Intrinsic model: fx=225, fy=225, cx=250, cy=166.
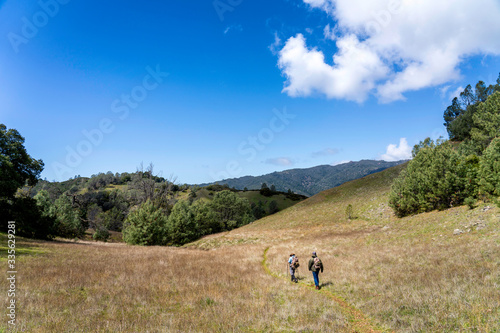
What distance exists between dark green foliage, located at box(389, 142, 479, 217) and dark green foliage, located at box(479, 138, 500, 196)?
5979mm

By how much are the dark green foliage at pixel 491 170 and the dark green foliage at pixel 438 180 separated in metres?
5.98

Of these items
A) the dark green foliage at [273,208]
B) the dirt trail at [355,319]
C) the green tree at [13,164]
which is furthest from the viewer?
the dark green foliage at [273,208]

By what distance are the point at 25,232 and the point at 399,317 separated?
154 feet

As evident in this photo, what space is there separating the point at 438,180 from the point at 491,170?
823cm

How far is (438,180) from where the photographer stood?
97.6ft

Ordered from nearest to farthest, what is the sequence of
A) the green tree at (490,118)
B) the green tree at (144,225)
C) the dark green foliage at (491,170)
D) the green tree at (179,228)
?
the dark green foliage at (491,170)
the green tree at (490,118)
the green tree at (144,225)
the green tree at (179,228)

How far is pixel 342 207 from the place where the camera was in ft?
180

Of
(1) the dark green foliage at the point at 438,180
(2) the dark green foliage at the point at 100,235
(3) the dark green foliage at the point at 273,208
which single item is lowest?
(2) the dark green foliage at the point at 100,235

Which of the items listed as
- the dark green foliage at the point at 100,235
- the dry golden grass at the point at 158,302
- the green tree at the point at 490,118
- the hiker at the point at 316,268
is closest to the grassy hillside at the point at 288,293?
the dry golden grass at the point at 158,302

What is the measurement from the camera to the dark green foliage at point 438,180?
28.8 m

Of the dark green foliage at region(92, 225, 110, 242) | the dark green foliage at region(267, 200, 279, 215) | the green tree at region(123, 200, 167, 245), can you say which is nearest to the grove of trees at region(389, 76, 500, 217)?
the green tree at region(123, 200, 167, 245)

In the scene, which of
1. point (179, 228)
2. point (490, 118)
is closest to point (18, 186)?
point (179, 228)

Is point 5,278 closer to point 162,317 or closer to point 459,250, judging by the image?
point 162,317

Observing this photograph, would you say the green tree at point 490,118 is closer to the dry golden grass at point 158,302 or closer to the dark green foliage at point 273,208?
the dry golden grass at point 158,302
